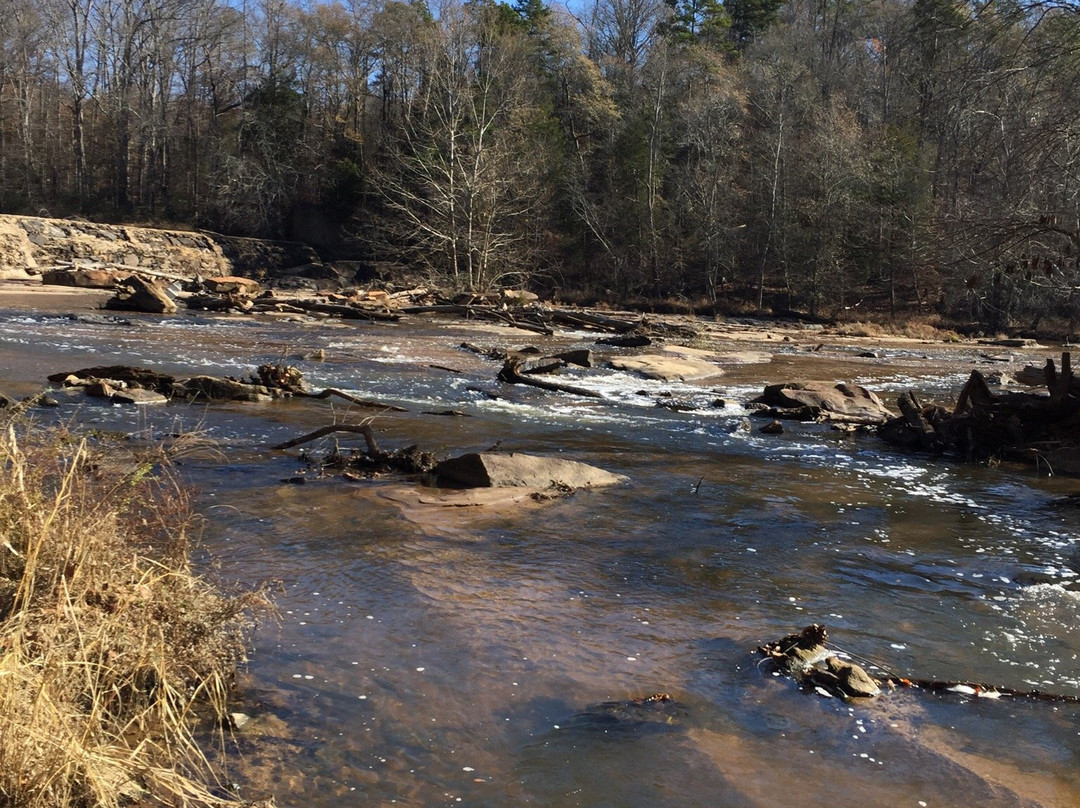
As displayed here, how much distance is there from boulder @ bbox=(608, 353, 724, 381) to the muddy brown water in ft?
21.7

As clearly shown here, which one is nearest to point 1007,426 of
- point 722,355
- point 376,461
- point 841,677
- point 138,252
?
point 376,461

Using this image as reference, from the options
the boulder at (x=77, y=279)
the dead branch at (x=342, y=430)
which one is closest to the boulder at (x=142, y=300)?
the boulder at (x=77, y=279)

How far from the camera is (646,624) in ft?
17.3

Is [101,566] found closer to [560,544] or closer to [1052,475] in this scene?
[560,544]

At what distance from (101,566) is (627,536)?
412cm

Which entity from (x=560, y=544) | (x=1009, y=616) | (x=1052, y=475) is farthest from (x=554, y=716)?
(x=1052, y=475)

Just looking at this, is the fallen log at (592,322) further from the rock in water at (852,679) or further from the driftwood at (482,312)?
the rock in water at (852,679)

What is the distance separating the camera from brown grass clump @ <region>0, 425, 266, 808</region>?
2.78 m

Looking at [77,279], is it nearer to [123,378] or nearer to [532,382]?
[123,378]

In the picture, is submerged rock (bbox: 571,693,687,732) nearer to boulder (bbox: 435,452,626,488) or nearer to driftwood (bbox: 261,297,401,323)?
boulder (bbox: 435,452,626,488)

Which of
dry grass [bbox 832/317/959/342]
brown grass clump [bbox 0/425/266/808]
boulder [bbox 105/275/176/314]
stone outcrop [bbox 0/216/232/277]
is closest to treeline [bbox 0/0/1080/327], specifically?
dry grass [bbox 832/317/959/342]

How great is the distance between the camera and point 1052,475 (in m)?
9.98

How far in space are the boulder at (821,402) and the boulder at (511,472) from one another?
18.5 ft

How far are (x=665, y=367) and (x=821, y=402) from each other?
4719 mm
